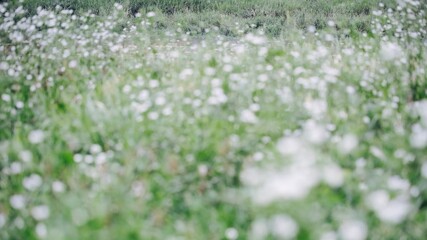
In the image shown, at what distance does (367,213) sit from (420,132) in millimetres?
665

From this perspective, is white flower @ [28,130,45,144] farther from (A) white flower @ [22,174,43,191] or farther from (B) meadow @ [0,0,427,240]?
(A) white flower @ [22,174,43,191]

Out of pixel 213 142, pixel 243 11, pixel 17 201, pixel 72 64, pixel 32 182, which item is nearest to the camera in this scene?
pixel 17 201

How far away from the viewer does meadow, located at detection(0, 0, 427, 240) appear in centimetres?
224

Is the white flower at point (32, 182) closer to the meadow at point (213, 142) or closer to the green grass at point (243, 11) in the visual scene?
the meadow at point (213, 142)

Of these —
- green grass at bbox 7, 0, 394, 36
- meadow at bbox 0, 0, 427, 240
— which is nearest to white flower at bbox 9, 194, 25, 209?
meadow at bbox 0, 0, 427, 240

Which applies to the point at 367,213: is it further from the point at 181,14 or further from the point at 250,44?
the point at 181,14

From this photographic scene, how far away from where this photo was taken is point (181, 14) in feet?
31.1

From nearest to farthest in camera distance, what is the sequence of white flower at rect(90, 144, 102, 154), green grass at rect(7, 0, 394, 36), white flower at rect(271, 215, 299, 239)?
white flower at rect(271, 215, 299, 239) < white flower at rect(90, 144, 102, 154) < green grass at rect(7, 0, 394, 36)

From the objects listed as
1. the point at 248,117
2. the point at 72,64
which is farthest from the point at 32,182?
the point at 72,64

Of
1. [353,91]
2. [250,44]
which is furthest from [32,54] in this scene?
[353,91]

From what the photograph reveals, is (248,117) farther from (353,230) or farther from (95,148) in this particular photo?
(353,230)

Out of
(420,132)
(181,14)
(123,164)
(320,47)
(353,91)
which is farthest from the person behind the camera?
(181,14)

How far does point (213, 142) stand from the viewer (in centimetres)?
295

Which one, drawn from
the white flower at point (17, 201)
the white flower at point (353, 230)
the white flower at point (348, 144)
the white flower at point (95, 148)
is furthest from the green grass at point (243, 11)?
the white flower at point (353, 230)
